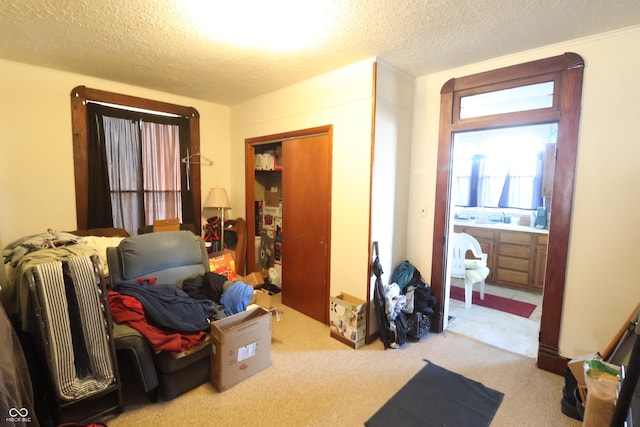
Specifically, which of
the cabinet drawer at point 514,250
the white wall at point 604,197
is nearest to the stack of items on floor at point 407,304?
the white wall at point 604,197

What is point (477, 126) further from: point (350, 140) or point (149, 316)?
point (149, 316)

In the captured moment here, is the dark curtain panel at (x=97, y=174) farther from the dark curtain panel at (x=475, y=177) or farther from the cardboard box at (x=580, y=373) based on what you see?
the dark curtain panel at (x=475, y=177)

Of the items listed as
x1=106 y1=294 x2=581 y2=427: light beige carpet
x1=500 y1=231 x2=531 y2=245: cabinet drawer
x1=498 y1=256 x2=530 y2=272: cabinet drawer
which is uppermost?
x1=500 y1=231 x2=531 y2=245: cabinet drawer

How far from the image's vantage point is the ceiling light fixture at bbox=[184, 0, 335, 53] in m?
1.82

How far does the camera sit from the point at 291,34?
7.11ft

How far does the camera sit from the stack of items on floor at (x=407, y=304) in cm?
273

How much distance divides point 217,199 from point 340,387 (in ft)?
8.93

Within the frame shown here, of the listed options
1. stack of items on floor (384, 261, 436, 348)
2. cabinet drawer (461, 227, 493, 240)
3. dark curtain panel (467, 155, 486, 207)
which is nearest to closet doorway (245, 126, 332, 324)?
stack of items on floor (384, 261, 436, 348)

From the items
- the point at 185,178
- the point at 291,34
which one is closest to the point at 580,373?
the point at 291,34

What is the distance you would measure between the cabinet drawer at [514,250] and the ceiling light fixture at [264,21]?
376 cm

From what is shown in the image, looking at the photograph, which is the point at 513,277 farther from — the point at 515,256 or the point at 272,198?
the point at 272,198

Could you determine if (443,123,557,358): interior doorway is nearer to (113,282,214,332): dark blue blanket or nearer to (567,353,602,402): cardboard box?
(567,353,602,402): cardboard box

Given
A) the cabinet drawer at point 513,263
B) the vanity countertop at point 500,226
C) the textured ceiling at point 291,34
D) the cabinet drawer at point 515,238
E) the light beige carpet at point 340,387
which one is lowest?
the light beige carpet at point 340,387

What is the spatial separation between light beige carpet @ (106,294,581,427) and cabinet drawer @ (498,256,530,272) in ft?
6.36
